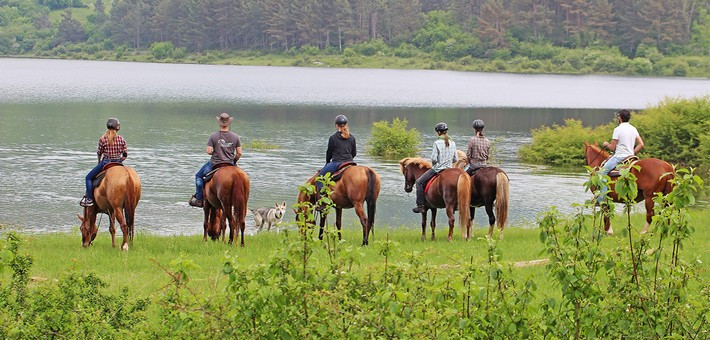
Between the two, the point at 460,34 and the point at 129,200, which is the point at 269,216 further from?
the point at 460,34

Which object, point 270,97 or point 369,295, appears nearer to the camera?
point 369,295

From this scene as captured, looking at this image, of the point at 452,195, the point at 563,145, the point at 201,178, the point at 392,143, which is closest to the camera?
the point at 452,195

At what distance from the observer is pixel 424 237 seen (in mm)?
21172

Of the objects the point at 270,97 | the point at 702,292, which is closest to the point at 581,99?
the point at 270,97

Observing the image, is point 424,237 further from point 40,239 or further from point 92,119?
point 92,119

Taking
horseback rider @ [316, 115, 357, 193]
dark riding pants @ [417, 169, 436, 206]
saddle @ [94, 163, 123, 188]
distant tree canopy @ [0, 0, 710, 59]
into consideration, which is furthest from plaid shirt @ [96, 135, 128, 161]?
distant tree canopy @ [0, 0, 710, 59]

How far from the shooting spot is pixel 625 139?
68.0 feet

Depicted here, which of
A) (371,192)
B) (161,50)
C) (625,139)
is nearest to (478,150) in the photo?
(371,192)

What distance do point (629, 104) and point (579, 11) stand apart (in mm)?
86227

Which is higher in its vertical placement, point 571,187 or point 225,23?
point 225,23

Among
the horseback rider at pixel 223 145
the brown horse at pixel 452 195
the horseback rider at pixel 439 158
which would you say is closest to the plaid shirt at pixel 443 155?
the horseback rider at pixel 439 158

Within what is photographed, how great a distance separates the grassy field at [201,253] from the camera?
50.4ft

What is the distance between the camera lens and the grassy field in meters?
15.4

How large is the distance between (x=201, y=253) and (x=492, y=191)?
6273mm
